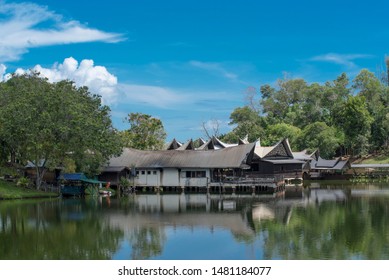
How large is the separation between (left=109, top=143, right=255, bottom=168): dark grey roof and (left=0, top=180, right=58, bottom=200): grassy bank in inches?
462

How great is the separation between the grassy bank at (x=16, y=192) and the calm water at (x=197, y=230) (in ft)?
7.28

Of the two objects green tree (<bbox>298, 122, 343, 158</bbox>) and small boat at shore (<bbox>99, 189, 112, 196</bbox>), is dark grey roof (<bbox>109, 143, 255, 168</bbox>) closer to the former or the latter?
small boat at shore (<bbox>99, 189, 112, 196</bbox>)

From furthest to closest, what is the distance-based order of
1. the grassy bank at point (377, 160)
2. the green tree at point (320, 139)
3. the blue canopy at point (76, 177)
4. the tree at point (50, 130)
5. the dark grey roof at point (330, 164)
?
1. the grassy bank at point (377, 160)
2. the green tree at point (320, 139)
3. the dark grey roof at point (330, 164)
4. the blue canopy at point (76, 177)
5. the tree at point (50, 130)

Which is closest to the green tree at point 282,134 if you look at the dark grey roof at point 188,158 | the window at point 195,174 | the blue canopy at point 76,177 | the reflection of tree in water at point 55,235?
the dark grey roof at point 188,158

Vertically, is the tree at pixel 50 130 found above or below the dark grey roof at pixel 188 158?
above

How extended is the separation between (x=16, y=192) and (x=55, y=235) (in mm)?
18756

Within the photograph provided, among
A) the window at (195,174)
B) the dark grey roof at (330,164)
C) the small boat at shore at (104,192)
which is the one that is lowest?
the small boat at shore at (104,192)

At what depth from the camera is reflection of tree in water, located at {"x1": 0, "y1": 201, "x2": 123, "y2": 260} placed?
62.4 feet

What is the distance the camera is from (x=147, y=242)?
67.7ft

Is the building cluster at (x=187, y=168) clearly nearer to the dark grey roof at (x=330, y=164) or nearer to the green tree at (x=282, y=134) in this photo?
the dark grey roof at (x=330, y=164)

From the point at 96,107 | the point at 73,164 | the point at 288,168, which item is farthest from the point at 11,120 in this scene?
the point at 288,168

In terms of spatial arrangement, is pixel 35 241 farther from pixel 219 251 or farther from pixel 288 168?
pixel 288 168

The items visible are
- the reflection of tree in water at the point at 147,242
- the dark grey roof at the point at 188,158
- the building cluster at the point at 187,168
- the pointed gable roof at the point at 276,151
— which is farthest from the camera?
the pointed gable roof at the point at 276,151

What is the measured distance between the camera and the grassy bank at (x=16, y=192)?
39.2 metres
